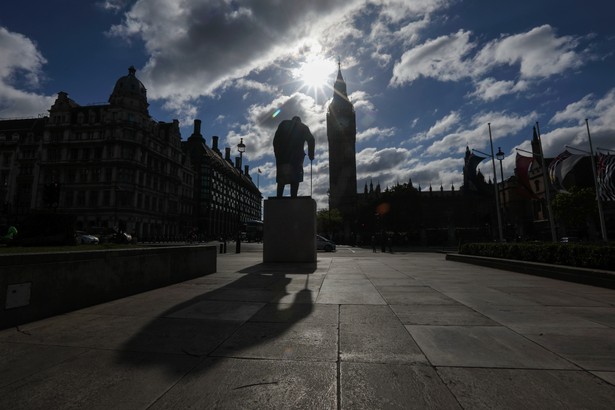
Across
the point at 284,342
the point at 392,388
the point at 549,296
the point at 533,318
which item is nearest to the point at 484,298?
the point at 549,296

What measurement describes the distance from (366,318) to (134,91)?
7570 centimetres

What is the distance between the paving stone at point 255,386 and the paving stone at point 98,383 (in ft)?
0.62

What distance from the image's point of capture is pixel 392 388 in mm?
2580

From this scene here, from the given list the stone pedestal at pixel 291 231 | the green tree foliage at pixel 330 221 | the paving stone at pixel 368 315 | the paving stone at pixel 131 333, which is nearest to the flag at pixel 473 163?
the stone pedestal at pixel 291 231

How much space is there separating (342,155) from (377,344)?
125 meters

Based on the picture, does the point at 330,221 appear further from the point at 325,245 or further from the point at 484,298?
the point at 484,298

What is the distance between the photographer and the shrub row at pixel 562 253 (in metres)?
8.80

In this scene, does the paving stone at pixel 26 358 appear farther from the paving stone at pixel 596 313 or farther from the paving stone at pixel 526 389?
the paving stone at pixel 596 313

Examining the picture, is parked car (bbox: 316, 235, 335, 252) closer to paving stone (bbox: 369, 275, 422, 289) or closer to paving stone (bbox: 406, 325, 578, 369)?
paving stone (bbox: 369, 275, 422, 289)

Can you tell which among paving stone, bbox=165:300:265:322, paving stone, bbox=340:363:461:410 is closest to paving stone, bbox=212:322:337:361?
paving stone, bbox=340:363:461:410

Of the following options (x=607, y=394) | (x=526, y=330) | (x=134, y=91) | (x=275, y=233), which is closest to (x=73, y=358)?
(x=607, y=394)

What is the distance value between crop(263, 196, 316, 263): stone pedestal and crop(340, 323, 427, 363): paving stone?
31.8 feet

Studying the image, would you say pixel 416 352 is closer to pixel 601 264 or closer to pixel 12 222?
pixel 601 264

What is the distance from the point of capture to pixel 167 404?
2.33 meters
